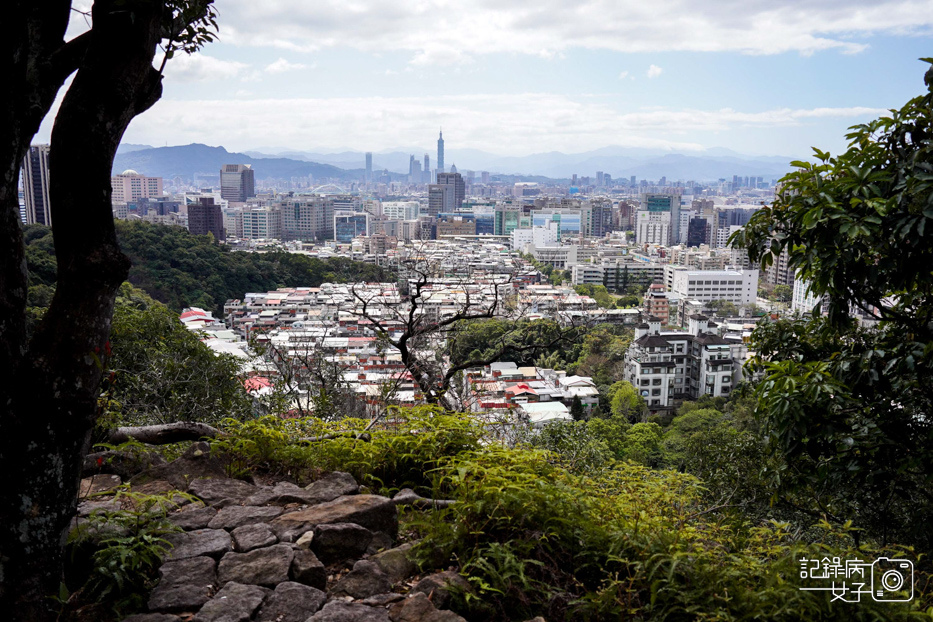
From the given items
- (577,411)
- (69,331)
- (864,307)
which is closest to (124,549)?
(69,331)

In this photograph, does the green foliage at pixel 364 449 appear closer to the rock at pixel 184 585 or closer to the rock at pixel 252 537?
the rock at pixel 252 537

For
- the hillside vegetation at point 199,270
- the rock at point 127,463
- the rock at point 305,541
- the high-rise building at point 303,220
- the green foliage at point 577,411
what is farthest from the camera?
the high-rise building at point 303,220

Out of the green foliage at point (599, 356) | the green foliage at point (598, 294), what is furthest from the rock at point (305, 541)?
the green foliage at point (598, 294)

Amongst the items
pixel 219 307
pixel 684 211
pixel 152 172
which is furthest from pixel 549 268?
pixel 152 172

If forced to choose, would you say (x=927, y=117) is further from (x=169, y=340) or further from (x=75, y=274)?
(x=169, y=340)

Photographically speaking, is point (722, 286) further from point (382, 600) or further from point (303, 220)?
point (303, 220)

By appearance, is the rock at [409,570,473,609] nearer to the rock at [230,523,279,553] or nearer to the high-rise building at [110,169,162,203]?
the rock at [230,523,279,553]
